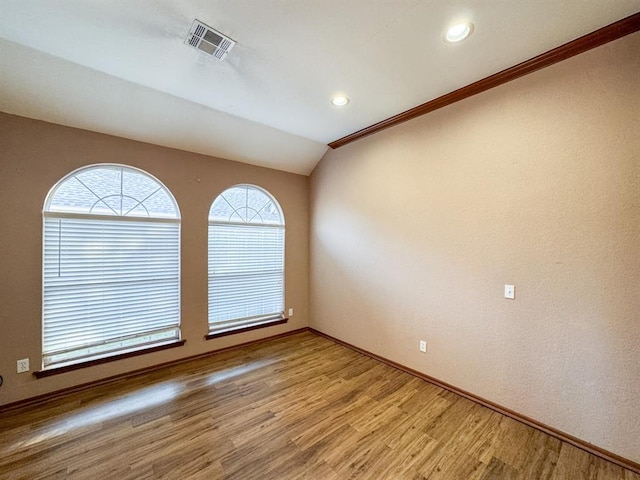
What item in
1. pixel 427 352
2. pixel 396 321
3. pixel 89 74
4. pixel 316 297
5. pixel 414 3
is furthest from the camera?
pixel 316 297

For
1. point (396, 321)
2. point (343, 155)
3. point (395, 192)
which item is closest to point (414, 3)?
point (395, 192)

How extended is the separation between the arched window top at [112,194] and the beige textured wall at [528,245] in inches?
103

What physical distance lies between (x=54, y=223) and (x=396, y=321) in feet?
12.0

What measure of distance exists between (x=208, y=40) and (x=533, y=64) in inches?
98.0

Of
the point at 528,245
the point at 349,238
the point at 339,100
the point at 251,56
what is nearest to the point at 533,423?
the point at 528,245

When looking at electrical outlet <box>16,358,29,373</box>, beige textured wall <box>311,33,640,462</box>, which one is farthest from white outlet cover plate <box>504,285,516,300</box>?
electrical outlet <box>16,358,29,373</box>

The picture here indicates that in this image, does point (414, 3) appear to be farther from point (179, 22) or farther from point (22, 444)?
point (22, 444)

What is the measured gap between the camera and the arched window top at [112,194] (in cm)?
258

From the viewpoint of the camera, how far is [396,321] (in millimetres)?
3080

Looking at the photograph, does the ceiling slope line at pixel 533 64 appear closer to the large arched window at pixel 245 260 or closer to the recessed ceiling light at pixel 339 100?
the recessed ceiling light at pixel 339 100

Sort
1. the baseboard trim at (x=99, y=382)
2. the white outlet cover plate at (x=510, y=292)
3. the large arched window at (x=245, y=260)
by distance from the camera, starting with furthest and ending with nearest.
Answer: the large arched window at (x=245, y=260)
the baseboard trim at (x=99, y=382)
the white outlet cover plate at (x=510, y=292)

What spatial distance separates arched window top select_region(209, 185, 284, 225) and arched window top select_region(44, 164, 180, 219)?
0.54m

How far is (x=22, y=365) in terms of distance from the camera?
2350 mm

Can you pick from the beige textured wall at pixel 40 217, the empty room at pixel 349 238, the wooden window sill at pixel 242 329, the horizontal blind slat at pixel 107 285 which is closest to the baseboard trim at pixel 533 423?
the empty room at pixel 349 238
